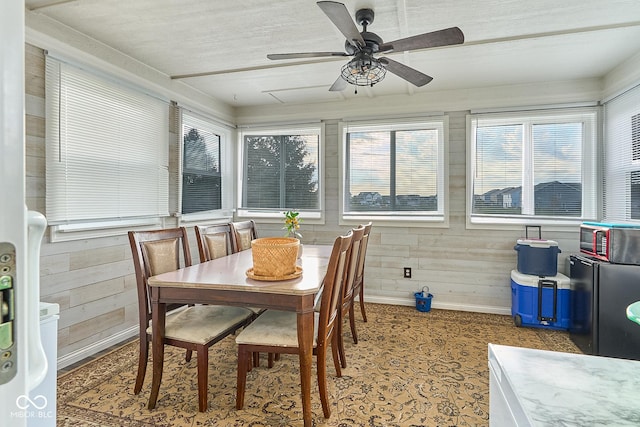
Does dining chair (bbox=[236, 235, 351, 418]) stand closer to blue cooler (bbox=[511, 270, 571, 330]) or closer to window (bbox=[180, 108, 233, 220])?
window (bbox=[180, 108, 233, 220])

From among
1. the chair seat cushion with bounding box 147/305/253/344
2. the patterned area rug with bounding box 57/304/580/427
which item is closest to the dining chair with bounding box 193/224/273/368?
the chair seat cushion with bounding box 147/305/253/344

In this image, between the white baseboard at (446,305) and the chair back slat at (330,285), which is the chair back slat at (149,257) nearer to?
the chair back slat at (330,285)

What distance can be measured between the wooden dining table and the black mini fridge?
2278mm

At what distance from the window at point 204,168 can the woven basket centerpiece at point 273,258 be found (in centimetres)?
209

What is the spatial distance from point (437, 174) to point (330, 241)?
1.57m

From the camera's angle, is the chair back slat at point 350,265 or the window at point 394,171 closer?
the chair back slat at point 350,265

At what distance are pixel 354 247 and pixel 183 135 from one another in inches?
100

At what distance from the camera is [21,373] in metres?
0.40

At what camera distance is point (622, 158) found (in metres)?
3.24

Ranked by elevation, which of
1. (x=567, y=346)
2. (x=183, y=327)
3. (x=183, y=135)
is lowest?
(x=567, y=346)

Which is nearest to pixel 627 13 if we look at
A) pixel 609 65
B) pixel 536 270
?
pixel 609 65

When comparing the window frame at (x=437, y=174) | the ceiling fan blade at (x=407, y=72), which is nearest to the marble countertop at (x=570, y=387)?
the ceiling fan blade at (x=407, y=72)

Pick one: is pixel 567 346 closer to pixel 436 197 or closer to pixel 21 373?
pixel 436 197

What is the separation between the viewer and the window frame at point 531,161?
361 cm
